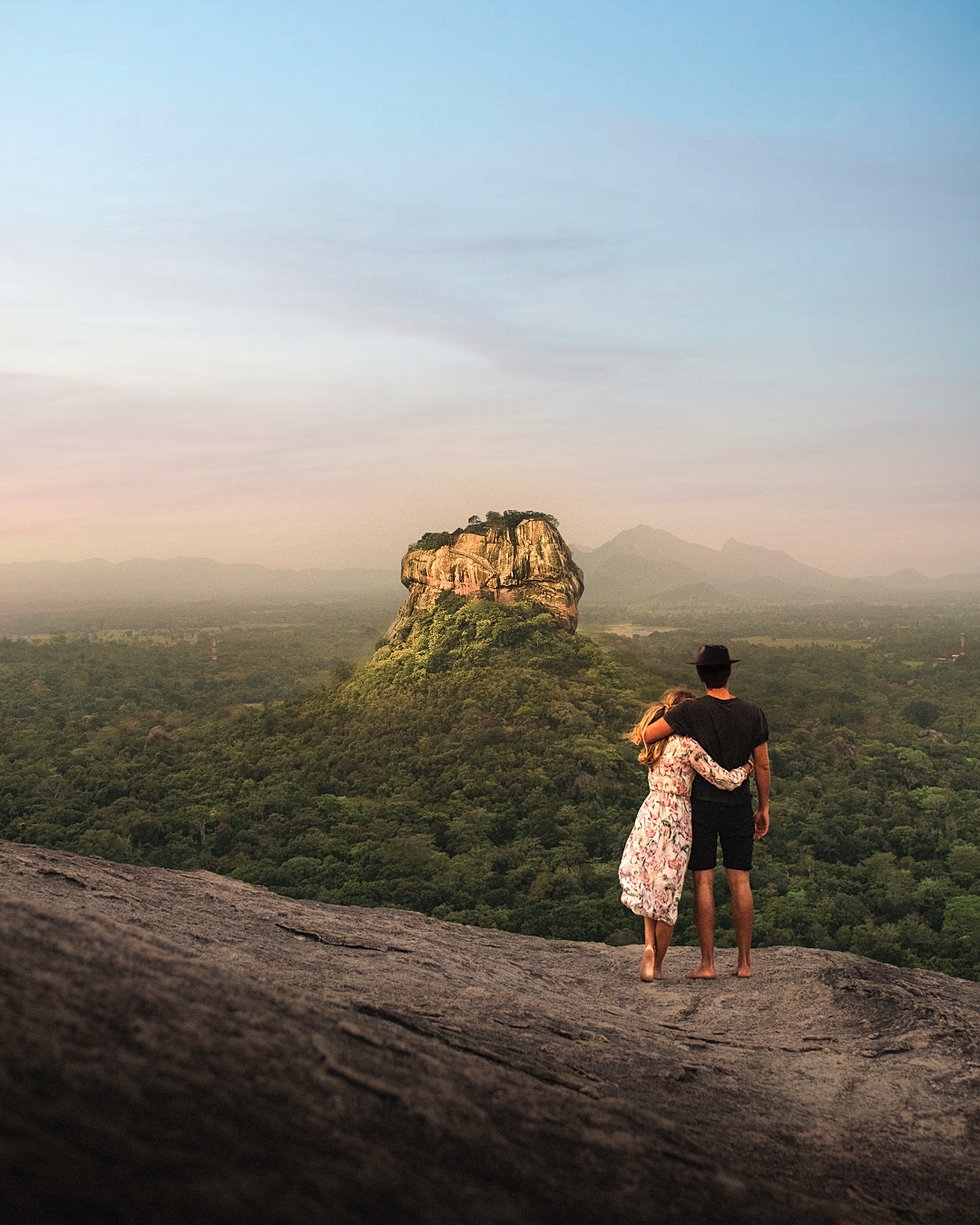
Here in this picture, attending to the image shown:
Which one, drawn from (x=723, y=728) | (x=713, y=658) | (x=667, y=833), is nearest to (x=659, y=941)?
(x=667, y=833)

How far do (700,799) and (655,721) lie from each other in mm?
646

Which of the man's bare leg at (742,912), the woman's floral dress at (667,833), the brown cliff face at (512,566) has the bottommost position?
the man's bare leg at (742,912)

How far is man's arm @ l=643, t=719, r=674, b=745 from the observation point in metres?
Answer: 5.95

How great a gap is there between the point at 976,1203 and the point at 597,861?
64.9ft

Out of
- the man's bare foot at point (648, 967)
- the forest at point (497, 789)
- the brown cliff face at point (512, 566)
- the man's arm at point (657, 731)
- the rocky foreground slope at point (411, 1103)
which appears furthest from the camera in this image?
the brown cliff face at point (512, 566)

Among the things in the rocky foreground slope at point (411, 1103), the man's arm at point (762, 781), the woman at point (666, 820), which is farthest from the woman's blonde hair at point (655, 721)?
the rocky foreground slope at point (411, 1103)

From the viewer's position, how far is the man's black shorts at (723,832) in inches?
233

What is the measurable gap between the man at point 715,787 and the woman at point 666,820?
0.23ft

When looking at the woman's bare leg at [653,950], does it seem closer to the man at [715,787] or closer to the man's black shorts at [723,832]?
the man at [715,787]

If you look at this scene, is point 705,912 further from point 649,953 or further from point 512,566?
point 512,566

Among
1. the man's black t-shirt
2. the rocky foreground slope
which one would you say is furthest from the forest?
the rocky foreground slope

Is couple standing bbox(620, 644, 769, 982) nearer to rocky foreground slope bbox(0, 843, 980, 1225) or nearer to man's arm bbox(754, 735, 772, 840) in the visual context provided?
man's arm bbox(754, 735, 772, 840)

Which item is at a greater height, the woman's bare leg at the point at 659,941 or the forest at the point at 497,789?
the woman's bare leg at the point at 659,941

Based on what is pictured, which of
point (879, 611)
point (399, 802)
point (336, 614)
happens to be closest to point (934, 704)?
point (399, 802)
